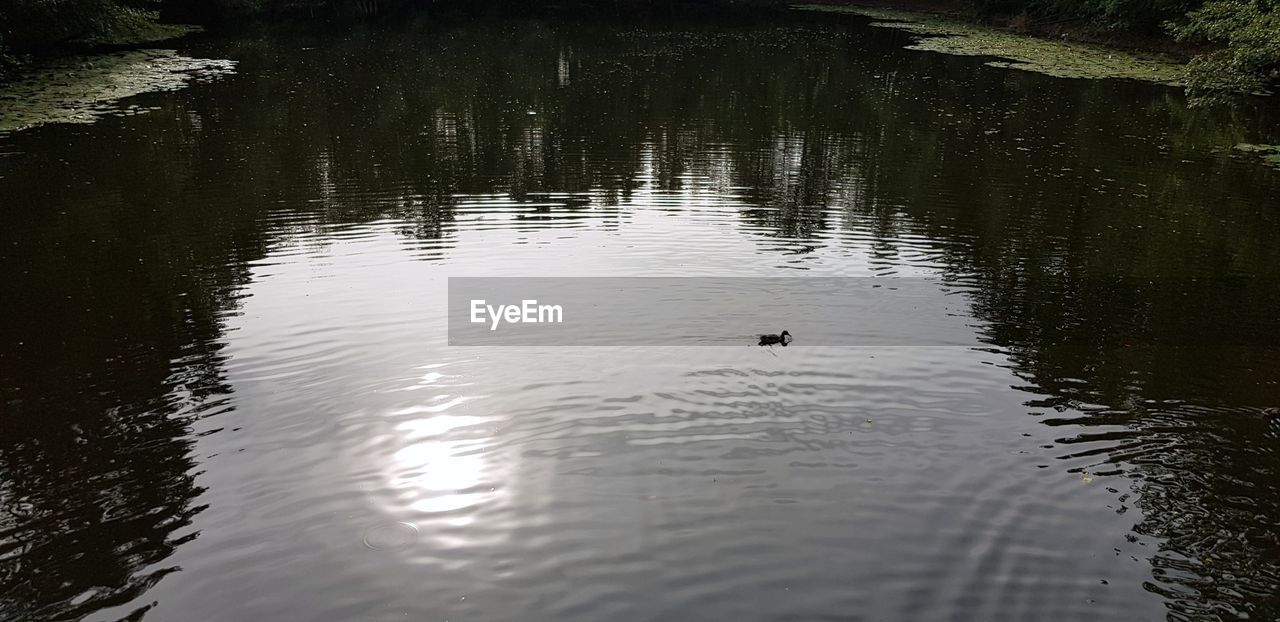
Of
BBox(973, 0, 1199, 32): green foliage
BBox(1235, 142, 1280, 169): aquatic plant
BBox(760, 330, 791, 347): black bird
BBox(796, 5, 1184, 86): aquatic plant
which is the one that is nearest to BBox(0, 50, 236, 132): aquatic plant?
BBox(760, 330, 791, 347): black bird

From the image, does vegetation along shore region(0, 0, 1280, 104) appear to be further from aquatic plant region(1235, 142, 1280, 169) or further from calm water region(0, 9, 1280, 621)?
calm water region(0, 9, 1280, 621)

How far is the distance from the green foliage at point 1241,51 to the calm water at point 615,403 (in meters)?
4.43

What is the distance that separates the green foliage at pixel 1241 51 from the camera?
62.3 feet

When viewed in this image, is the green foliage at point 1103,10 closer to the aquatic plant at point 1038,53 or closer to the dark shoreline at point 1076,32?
the dark shoreline at point 1076,32

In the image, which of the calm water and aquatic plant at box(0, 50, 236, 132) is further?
aquatic plant at box(0, 50, 236, 132)

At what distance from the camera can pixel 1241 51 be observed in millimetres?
19062

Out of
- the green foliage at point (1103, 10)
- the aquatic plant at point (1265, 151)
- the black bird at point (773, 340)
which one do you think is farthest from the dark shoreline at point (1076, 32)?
the black bird at point (773, 340)

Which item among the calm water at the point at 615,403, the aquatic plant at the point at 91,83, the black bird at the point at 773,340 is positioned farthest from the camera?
the aquatic plant at the point at 91,83

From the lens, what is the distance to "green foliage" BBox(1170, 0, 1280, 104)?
19.0 metres

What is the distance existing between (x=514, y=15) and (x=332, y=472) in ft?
162

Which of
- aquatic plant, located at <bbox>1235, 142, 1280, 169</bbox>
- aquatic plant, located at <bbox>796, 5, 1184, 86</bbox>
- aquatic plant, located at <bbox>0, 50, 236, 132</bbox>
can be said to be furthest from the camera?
Result: aquatic plant, located at <bbox>796, 5, 1184, 86</bbox>

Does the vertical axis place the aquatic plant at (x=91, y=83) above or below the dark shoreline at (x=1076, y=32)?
below

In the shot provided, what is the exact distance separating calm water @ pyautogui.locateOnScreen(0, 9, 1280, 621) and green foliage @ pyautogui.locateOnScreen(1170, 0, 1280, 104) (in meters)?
4.43

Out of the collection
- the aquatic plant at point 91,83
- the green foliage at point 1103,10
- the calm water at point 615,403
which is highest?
the green foliage at point 1103,10
